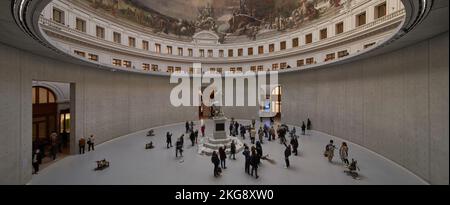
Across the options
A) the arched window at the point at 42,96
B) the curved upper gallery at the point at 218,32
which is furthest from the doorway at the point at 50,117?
the curved upper gallery at the point at 218,32

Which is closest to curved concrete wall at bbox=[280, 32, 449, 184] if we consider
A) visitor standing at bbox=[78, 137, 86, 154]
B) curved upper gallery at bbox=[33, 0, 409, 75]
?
curved upper gallery at bbox=[33, 0, 409, 75]

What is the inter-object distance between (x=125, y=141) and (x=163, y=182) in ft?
27.7

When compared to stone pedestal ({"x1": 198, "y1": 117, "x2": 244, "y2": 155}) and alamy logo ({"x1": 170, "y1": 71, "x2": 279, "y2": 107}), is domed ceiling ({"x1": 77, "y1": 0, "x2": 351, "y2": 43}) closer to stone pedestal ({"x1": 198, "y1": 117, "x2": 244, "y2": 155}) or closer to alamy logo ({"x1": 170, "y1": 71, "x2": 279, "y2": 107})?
alamy logo ({"x1": 170, "y1": 71, "x2": 279, "y2": 107})

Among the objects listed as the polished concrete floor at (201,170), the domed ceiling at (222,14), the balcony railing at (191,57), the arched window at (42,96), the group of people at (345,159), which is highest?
the domed ceiling at (222,14)

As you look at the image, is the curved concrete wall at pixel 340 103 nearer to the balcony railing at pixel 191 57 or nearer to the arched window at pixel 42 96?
the arched window at pixel 42 96

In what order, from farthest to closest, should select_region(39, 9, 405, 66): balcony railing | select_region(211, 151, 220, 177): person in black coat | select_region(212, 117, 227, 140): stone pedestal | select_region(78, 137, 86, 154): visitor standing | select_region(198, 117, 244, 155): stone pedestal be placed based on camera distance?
1. select_region(39, 9, 405, 66): balcony railing
2. select_region(212, 117, 227, 140): stone pedestal
3. select_region(198, 117, 244, 155): stone pedestal
4. select_region(78, 137, 86, 154): visitor standing
5. select_region(211, 151, 220, 177): person in black coat

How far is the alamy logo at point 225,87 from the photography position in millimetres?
22141

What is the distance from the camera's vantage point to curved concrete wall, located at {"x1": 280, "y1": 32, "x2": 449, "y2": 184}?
6.42 m

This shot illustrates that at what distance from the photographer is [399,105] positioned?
8.55 meters

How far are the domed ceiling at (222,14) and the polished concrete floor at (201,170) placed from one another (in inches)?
597

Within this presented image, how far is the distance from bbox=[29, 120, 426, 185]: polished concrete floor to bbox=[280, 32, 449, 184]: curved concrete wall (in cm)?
89

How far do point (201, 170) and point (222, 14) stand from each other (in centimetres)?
2521

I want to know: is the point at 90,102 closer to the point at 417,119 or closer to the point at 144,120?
the point at 144,120
